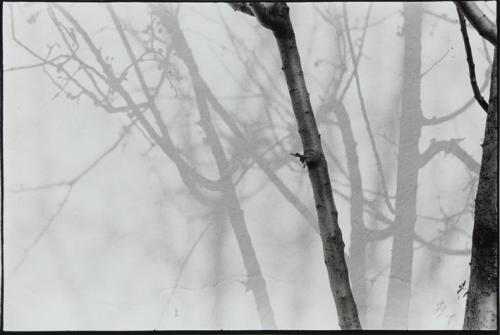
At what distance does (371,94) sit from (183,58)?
81 cm

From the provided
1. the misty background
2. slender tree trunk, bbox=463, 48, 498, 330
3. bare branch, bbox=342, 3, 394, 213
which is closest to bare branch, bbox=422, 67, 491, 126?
the misty background

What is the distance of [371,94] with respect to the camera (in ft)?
8.13

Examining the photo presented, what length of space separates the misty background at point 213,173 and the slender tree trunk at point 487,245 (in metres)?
0.69

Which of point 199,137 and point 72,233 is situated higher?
point 199,137

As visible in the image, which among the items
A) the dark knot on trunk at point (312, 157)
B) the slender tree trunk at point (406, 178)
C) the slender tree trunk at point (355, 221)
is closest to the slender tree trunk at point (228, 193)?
the slender tree trunk at point (355, 221)

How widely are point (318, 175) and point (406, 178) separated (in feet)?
2.48

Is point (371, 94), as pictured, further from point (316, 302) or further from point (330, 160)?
point (316, 302)

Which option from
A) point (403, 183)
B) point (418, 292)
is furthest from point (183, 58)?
point (418, 292)

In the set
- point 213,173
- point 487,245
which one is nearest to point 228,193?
point 213,173

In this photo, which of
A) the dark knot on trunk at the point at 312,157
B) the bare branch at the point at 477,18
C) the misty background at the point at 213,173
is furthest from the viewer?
the misty background at the point at 213,173

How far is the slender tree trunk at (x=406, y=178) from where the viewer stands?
248cm

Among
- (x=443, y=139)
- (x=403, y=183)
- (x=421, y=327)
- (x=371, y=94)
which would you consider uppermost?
(x=371, y=94)

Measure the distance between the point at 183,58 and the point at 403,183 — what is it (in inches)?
42.4

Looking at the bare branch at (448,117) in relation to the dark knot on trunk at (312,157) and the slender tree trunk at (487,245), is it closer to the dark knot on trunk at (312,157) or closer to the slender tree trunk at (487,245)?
the slender tree trunk at (487,245)
